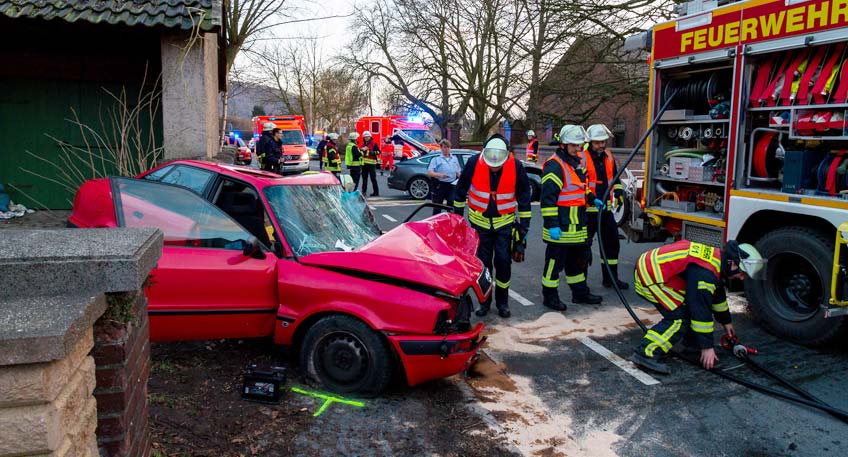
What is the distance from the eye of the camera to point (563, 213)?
650cm

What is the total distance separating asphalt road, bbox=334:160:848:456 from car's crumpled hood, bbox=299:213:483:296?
82cm

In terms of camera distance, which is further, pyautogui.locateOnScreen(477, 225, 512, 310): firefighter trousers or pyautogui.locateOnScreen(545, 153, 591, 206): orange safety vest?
pyautogui.locateOnScreen(545, 153, 591, 206): orange safety vest

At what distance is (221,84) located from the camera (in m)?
16.2

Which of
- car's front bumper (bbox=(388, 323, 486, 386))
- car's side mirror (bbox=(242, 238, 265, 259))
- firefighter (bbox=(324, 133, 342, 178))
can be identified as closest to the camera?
car's front bumper (bbox=(388, 323, 486, 386))

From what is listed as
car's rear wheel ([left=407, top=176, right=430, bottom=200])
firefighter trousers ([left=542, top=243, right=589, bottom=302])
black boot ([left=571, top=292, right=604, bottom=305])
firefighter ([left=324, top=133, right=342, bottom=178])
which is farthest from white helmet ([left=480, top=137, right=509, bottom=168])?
car's rear wheel ([left=407, top=176, right=430, bottom=200])

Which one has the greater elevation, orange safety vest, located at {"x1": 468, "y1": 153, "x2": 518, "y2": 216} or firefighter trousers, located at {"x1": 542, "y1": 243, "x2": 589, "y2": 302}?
orange safety vest, located at {"x1": 468, "y1": 153, "x2": 518, "y2": 216}

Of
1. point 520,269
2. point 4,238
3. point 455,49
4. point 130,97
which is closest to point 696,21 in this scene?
point 520,269

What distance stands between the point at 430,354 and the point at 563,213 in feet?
9.88

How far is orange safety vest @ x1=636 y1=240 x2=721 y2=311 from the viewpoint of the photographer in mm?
4746

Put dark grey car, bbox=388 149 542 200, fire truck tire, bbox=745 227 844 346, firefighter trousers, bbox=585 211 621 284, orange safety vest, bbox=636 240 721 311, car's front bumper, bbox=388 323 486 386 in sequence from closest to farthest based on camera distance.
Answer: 1. car's front bumper, bbox=388 323 486 386
2. orange safety vest, bbox=636 240 721 311
3. fire truck tire, bbox=745 227 844 346
4. firefighter trousers, bbox=585 211 621 284
5. dark grey car, bbox=388 149 542 200

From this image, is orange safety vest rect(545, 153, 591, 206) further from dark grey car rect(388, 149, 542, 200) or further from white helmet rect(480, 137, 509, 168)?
dark grey car rect(388, 149, 542, 200)

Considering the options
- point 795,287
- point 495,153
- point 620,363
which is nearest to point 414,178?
point 495,153

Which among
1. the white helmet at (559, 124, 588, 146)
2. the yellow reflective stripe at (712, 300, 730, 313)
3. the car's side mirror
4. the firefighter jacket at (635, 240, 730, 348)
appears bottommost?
the yellow reflective stripe at (712, 300, 730, 313)

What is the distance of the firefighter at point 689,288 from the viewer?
15.2 feet
